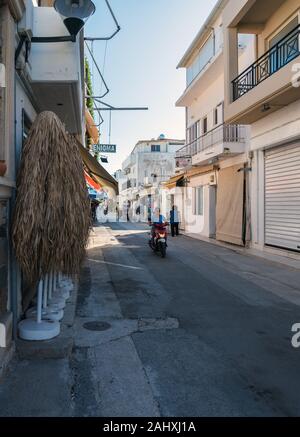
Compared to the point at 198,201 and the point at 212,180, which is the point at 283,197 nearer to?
the point at 212,180

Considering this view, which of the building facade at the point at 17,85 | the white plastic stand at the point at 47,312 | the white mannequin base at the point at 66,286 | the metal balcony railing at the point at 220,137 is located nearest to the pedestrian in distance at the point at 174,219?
the metal balcony railing at the point at 220,137

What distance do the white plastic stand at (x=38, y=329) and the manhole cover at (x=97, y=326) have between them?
810 millimetres

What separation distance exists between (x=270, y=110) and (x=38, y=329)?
11.0 meters

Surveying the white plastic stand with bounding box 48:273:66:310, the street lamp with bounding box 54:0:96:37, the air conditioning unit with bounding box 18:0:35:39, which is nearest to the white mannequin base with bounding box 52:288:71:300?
the white plastic stand with bounding box 48:273:66:310

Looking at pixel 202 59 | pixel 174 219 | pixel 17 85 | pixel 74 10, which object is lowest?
pixel 174 219

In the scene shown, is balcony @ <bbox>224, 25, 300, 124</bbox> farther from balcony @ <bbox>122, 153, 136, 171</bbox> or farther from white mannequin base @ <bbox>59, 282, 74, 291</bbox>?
balcony @ <bbox>122, 153, 136, 171</bbox>

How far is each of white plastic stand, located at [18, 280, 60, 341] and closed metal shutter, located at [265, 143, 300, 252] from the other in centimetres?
948

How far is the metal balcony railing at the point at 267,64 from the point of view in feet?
40.9

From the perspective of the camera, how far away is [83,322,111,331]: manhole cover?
5895 mm

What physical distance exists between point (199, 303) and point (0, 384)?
166 inches

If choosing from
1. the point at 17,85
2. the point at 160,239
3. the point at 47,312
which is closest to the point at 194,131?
the point at 160,239

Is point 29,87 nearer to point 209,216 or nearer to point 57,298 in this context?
point 57,298

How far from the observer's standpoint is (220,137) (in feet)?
60.2

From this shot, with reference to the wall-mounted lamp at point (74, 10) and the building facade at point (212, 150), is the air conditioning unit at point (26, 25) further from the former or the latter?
the building facade at point (212, 150)
